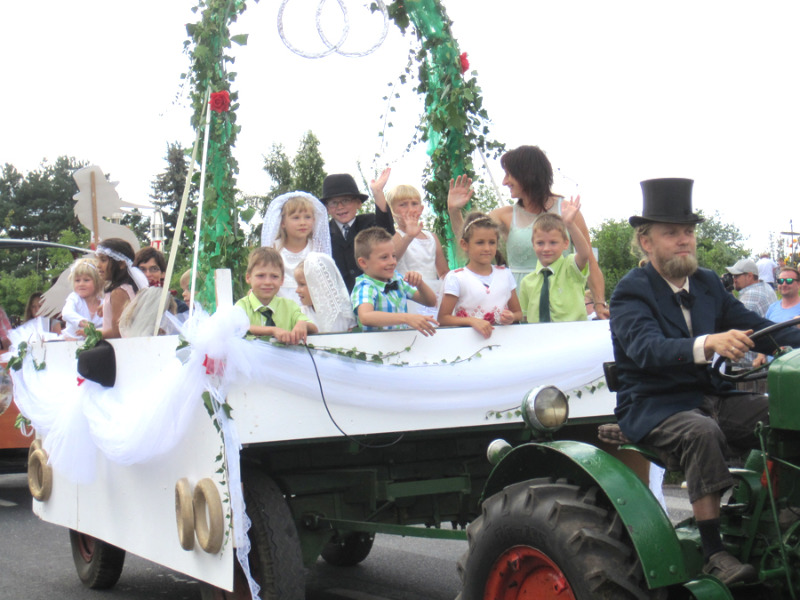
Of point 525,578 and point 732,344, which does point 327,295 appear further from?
point 732,344

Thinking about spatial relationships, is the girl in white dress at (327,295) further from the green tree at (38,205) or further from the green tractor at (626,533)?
the green tree at (38,205)

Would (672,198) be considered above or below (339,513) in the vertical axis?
above

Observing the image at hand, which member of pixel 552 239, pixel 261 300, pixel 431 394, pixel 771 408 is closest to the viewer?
pixel 771 408

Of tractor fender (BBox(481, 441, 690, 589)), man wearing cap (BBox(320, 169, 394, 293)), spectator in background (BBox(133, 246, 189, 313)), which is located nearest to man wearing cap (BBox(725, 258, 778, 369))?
man wearing cap (BBox(320, 169, 394, 293))

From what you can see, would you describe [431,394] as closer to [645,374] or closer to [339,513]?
[339,513]

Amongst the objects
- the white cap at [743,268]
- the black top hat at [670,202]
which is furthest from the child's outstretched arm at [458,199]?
the white cap at [743,268]

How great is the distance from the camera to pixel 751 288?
10.4 m

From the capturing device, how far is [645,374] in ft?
11.7

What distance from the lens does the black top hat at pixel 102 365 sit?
18.2 ft

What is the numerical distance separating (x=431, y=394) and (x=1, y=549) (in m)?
4.71

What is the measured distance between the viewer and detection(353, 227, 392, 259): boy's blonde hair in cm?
527

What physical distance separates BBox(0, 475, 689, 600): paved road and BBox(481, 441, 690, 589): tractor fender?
8.08ft

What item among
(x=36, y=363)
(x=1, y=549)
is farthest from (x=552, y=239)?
(x=1, y=549)

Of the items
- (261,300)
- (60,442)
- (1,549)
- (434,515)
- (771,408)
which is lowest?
(1,549)
